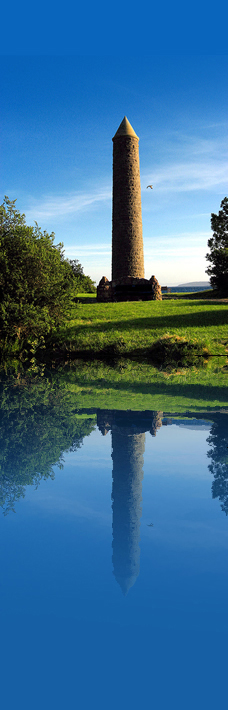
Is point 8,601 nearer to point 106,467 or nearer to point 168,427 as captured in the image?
point 106,467

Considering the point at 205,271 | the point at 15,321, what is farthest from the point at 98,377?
the point at 205,271

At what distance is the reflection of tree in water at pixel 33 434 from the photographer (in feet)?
23.7

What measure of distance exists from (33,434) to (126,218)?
31.8 metres

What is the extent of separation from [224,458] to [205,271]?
1679 inches

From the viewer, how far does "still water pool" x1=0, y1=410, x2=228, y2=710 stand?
338 cm

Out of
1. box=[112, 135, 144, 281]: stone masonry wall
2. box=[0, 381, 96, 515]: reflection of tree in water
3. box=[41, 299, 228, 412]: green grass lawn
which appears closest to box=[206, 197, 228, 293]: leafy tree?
box=[112, 135, 144, 281]: stone masonry wall

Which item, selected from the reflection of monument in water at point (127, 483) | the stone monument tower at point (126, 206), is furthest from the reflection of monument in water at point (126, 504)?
the stone monument tower at point (126, 206)

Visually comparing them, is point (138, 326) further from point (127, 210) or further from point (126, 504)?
point (127, 210)

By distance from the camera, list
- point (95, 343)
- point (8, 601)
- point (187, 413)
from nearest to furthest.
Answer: point (8, 601), point (187, 413), point (95, 343)

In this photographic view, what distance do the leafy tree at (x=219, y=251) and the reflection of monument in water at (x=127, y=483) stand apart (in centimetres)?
3583

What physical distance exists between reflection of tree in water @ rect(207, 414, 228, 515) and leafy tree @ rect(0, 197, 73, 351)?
13848 millimetres

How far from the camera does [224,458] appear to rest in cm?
765

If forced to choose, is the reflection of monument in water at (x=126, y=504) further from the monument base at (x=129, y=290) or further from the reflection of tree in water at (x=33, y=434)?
the monument base at (x=129, y=290)

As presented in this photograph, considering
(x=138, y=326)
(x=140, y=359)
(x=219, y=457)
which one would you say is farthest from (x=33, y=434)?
(x=138, y=326)
